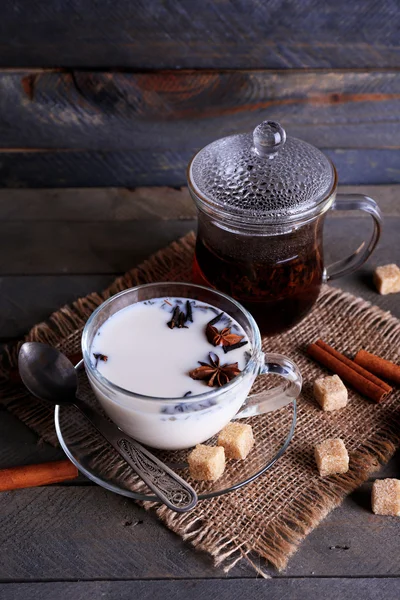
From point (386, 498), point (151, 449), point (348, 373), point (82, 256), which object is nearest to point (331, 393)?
point (348, 373)

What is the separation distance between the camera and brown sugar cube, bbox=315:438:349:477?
4.44 feet

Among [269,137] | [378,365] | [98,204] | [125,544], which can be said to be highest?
[269,137]

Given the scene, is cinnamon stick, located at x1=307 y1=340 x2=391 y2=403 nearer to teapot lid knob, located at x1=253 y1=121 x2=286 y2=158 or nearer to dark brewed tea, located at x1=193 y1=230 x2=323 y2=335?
dark brewed tea, located at x1=193 y1=230 x2=323 y2=335

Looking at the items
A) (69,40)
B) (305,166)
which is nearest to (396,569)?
(305,166)

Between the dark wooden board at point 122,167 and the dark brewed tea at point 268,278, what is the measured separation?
66 cm

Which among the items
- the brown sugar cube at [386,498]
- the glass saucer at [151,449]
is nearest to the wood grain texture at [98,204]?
the glass saucer at [151,449]

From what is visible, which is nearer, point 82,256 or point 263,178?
point 263,178

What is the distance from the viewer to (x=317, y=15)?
6.23 ft

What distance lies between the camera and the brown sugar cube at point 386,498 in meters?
1.31

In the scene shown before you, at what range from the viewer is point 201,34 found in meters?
1.93

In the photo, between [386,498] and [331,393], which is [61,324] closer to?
[331,393]

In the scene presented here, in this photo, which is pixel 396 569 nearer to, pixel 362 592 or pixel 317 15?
pixel 362 592

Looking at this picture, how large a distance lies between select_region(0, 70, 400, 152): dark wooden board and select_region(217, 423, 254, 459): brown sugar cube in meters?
1.03

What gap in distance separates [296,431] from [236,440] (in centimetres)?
16
